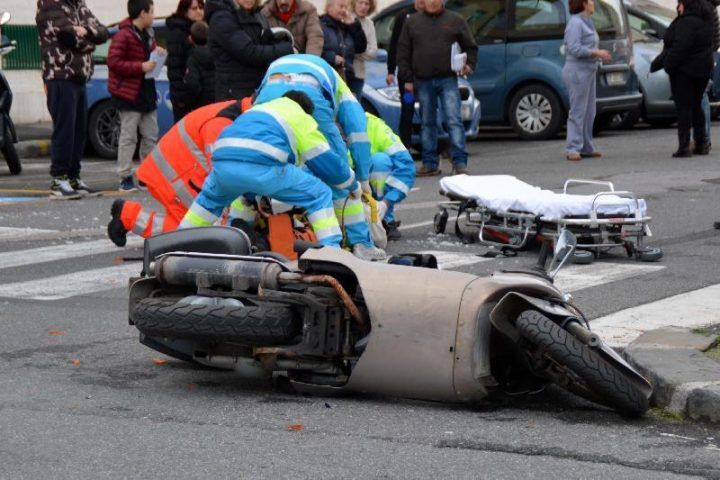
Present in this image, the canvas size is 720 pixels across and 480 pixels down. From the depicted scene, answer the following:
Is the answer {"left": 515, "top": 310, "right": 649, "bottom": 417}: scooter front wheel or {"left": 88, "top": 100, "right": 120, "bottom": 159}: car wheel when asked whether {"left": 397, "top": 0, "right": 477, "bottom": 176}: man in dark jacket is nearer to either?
{"left": 88, "top": 100, "right": 120, "bottom": 159}: car wheel

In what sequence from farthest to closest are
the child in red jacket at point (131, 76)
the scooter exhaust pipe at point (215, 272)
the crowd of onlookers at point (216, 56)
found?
the child in red jacket at point (131, 76)
the crowd of onlookers at point (216, 56)
the scooter exhaust pipe at point (215, 272)

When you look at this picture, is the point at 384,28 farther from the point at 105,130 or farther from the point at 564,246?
the point at 564,246

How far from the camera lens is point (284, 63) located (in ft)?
29.3

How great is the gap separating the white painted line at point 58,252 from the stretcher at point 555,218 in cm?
249

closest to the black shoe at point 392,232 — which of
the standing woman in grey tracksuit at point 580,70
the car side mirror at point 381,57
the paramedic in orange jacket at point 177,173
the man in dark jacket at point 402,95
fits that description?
the paramedic in orange jacket at point 177,173

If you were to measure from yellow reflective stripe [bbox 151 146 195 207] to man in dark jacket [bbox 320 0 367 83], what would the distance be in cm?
510

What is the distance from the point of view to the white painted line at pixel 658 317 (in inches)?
276

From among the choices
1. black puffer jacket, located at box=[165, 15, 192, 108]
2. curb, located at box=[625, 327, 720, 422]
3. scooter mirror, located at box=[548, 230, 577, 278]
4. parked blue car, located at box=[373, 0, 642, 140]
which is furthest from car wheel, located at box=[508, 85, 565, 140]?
scooter mirror, located at box=[548, 230, 577, 278]

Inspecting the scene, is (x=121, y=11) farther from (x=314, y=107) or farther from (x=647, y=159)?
(x=314, y=107)

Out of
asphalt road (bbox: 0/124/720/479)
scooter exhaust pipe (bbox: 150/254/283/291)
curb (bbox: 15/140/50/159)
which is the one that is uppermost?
scooter exhaust pipe (bbox: 150/254/283/291)

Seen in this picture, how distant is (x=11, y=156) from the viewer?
1609cm

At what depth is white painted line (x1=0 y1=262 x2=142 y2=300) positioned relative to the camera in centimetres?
849

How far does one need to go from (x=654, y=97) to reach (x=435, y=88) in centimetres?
572

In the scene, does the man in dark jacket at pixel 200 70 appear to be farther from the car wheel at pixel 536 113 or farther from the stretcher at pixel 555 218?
the car wheel at pixel 536 113
